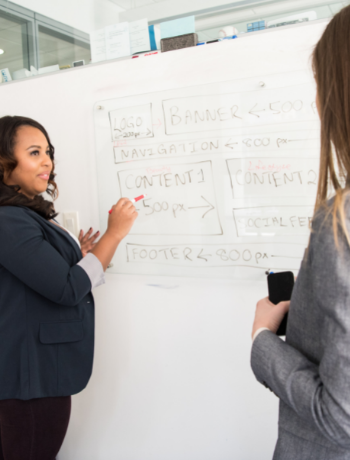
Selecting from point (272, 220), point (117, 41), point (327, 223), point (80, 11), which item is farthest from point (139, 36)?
point (327, 223)

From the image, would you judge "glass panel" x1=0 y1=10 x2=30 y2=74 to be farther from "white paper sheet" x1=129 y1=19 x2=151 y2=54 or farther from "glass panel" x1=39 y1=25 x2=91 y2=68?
"white paper sheet" x1=129 y1=19 x2=151 y2=54

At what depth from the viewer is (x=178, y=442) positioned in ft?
5.23

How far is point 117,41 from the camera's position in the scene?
1616 millimetres

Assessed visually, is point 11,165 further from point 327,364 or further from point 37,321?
point 327,364

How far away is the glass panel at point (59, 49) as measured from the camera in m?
1.80

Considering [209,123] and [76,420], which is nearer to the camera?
[209,123]

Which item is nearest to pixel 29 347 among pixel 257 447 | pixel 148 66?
pixel 257 447

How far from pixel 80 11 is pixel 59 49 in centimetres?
21

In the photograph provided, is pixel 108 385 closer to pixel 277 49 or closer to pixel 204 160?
pixel 204 160

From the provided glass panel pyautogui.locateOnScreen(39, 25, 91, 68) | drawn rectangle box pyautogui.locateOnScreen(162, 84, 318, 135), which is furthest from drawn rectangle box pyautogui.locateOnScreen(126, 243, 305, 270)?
glass panel pyautogui.locateOnScreen(39, 25, 91, 68)

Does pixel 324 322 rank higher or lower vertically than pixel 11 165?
lower

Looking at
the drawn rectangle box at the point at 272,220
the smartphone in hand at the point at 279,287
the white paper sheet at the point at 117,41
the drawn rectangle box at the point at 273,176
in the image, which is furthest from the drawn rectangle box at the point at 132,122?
the smartphone in hand at the point at 279,287

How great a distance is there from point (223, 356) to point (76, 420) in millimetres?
822

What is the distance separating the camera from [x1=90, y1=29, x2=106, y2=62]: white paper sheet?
1642 millimetres
